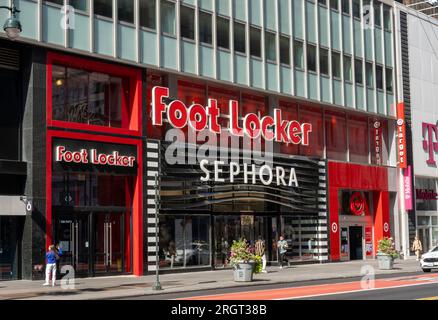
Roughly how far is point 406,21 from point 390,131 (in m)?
9.03

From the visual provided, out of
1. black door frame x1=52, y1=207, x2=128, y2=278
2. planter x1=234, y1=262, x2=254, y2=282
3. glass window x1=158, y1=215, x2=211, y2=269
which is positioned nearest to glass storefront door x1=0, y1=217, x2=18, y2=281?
black door frame x1=52, y1=207, x2=128, y2=278

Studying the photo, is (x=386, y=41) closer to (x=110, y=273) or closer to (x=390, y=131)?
(x=390, y=131)

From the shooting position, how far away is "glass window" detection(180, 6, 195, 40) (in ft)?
125

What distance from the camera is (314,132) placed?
Answer: 1875 inches

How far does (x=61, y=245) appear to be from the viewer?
32656 mm

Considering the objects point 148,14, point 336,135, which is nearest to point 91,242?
point 148,14

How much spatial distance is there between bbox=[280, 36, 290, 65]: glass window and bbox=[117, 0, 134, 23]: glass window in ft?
39.4

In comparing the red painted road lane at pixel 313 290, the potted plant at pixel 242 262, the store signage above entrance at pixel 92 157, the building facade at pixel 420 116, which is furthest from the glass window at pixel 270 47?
the red painted road lane at pixel 313 290

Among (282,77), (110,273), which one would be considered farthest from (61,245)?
(282,77)

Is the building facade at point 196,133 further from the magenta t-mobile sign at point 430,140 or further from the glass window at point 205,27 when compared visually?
the magenta t-mobile sign at point 430,140

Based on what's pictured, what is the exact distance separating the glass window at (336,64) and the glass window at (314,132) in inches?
108

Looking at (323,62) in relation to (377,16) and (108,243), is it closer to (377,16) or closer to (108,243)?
(377,16)

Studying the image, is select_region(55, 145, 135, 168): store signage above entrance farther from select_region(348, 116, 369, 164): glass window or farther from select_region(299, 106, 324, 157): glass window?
select_region(348, 116, 369, 164): glass window
